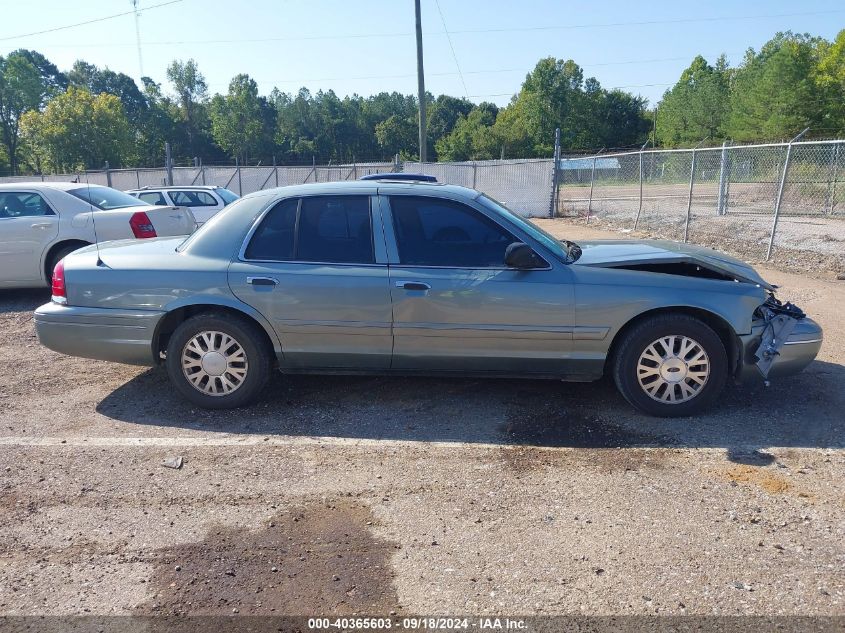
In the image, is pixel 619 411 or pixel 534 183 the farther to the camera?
pixel 534 183

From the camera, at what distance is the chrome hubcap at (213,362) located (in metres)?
4.64

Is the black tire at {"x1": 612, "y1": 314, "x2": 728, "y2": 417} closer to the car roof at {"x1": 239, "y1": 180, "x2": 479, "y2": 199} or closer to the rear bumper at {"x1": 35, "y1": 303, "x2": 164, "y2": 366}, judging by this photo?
the car roof at {"x1": 239, "y1": 180, "x2": 479, "y2": 199}

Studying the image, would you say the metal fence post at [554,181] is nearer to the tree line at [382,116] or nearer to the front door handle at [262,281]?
the front door handle at [262,281]

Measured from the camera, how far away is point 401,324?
4508 millimetres

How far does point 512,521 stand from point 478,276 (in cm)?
173

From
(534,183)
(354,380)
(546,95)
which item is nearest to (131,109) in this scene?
(546,95)

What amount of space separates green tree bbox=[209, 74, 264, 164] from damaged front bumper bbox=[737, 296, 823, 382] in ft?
254

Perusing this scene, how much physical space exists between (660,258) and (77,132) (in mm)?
55168

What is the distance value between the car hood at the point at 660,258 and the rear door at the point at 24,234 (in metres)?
6.77

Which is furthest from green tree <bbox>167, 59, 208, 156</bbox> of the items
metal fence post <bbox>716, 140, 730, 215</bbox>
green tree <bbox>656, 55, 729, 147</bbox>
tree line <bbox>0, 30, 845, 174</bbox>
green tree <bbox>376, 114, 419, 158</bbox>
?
metal fence post <bbox>716, 140, 730, 215</bbox>

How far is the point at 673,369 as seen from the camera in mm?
4406

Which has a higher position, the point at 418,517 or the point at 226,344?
Result: the point at 226,344

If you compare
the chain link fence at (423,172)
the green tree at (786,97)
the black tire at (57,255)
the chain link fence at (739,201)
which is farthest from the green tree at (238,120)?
the black tire at (57,255)

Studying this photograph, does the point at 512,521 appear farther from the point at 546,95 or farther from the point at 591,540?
the point at 546,95
